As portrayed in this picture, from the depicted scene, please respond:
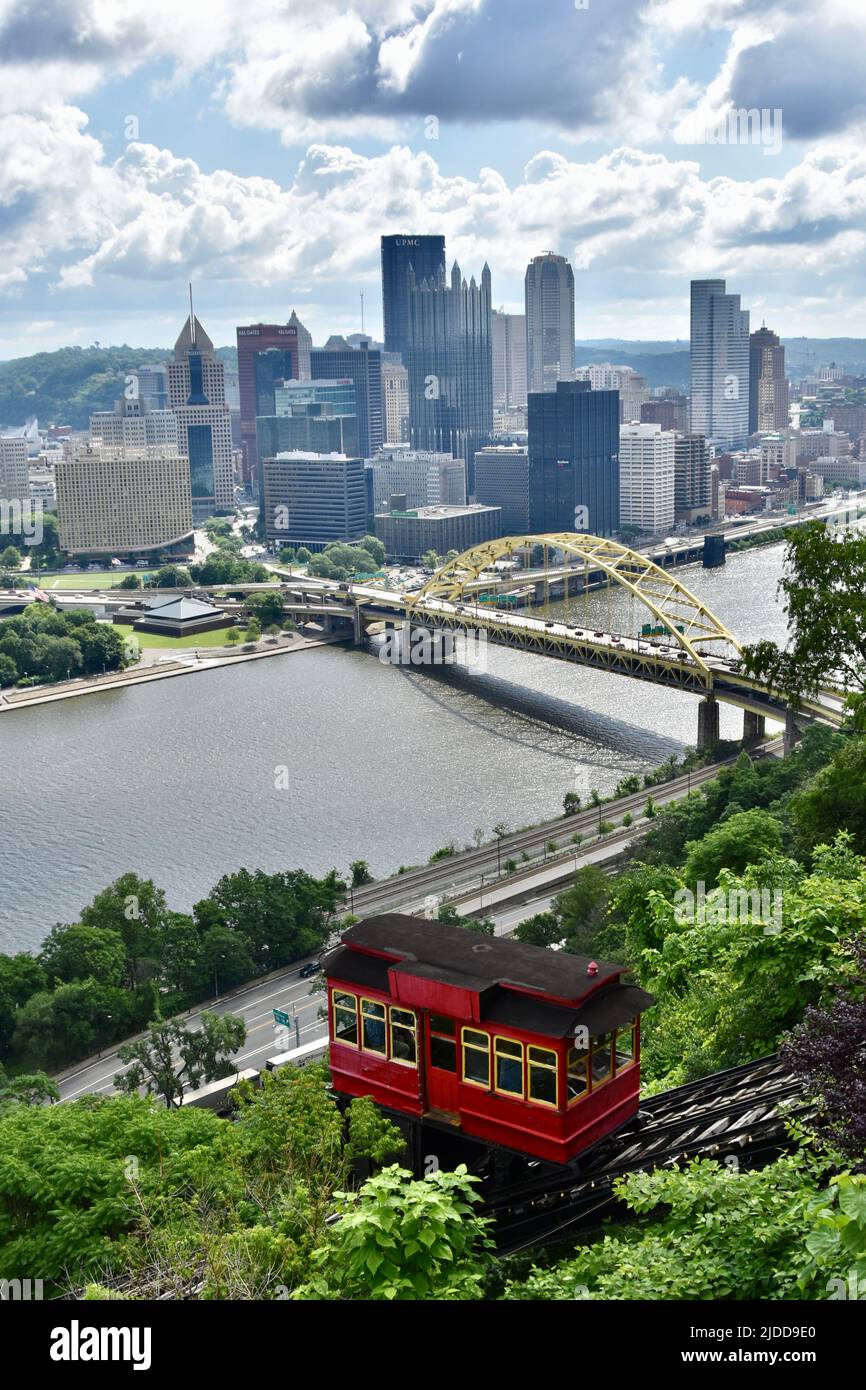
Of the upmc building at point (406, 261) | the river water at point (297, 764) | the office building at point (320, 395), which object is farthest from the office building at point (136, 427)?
the river water at point (297, 764)

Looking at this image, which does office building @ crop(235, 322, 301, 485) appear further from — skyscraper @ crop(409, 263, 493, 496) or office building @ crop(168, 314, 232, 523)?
skyscraper @ crop(409, 263, 493, 496)

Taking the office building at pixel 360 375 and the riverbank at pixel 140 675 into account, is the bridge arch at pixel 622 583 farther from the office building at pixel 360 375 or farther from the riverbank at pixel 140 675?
the office building at pixel 360 375

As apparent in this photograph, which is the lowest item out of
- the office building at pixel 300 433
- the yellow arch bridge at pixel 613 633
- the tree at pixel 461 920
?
the tree at pixel 461 920

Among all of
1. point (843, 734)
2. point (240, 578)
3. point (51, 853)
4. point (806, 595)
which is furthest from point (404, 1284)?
point (240, 578)

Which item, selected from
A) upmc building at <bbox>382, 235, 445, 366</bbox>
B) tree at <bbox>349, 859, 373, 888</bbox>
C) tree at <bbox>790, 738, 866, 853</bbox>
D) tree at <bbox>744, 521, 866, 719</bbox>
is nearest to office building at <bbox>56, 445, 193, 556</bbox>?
upmc building at <bbox>382, 235, 445, 366</bbox>

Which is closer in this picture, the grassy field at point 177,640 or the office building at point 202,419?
the grassy field at point 177,640
